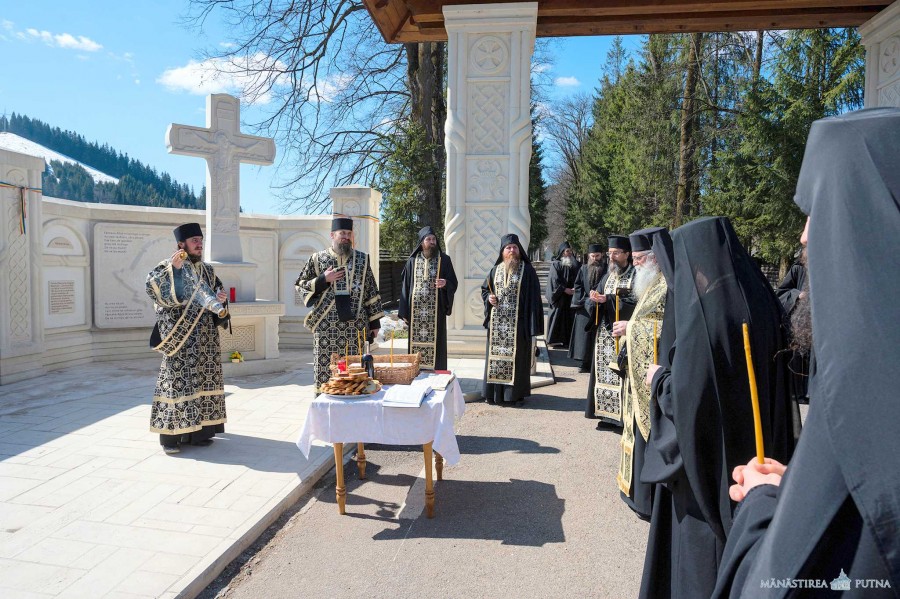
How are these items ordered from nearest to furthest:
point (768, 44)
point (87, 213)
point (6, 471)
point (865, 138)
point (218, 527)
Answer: point (865, 138) < point (218, 527) < point (6, 471) < point (87, 213) < point (768, 44)

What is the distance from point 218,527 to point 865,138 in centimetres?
399

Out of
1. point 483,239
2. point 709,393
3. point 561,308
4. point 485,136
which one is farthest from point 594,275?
point 709,393

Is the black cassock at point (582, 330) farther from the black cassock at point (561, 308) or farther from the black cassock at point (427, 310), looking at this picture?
the black cassock at point (427, 310)

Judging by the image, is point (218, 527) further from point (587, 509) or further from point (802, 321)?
point (802, 321)

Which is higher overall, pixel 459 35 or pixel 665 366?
pixel 459 35

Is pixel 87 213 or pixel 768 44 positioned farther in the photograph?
pixel 768 44

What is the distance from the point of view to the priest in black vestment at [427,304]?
25.7 ft

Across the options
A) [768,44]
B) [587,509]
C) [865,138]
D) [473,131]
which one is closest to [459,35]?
[473,131]

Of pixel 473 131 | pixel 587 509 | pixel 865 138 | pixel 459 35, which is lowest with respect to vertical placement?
pixel 587 509

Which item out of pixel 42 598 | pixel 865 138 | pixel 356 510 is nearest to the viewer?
pixel 865 138

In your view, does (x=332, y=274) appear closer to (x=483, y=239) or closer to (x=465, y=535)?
(x=465, y=535)

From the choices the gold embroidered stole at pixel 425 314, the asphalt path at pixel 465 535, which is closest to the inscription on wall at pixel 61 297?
the gold embroidered stole at pixel 425 314

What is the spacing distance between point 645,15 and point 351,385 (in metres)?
8.57

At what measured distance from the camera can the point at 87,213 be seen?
10.1m
